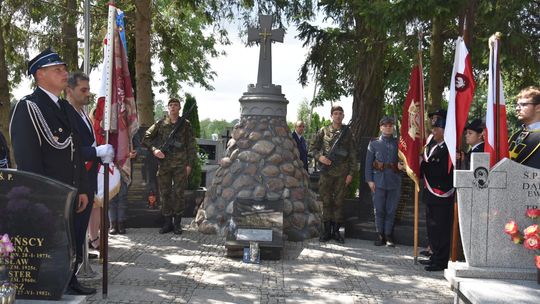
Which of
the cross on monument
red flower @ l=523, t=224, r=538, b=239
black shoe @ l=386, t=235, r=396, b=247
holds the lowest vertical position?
black shoe @ l=386, t=235, r=396, b=247

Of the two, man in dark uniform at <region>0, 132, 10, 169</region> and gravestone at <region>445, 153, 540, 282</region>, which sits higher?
man in dark uniform at <region>0, 132, 10, 169</region>

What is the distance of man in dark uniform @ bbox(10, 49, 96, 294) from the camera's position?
4.30 m

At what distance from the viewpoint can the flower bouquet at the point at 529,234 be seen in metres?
4.26

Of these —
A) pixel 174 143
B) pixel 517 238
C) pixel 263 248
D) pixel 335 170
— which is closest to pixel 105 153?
pixel 263 248

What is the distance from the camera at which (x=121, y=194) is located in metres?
8.70

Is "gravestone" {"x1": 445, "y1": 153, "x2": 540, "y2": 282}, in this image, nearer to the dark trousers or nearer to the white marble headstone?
the white marble headstone

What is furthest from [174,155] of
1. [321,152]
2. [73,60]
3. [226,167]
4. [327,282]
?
[73,60]

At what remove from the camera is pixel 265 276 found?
609cm

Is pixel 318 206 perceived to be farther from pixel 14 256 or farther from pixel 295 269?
pixel 14 256

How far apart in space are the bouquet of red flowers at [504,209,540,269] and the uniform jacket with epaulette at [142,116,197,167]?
540cm

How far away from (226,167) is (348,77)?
6774 mm

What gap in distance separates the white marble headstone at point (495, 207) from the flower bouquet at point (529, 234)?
Result: 12cm

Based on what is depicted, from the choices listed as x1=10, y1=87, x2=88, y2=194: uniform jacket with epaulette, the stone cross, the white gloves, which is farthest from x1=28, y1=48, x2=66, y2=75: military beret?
the stone cross

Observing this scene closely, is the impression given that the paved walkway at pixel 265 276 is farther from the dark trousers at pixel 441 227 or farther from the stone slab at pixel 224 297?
the dark trousers at pixel 441 227
